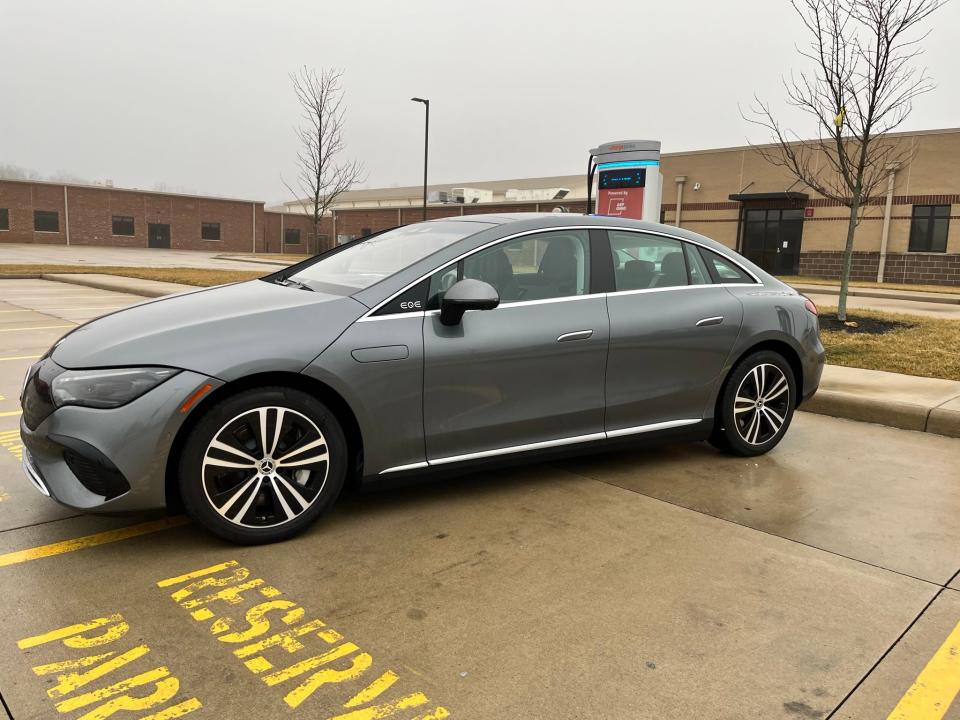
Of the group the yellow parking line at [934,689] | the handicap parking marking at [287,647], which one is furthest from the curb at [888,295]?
the handicap parking marking at [287,647]

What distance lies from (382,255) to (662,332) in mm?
1722

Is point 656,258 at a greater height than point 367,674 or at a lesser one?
greater

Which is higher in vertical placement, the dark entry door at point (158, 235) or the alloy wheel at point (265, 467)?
the dark entry door at point (158, 235)

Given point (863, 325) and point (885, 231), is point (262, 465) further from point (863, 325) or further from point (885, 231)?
point (885, 231)

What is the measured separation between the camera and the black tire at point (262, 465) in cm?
323

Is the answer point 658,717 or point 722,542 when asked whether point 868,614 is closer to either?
point 722,542

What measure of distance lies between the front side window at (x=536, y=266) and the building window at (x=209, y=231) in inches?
2413

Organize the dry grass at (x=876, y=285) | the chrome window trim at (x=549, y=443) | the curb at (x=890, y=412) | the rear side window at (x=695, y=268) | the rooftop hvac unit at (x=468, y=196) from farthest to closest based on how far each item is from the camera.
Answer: the rooftop hvac unit at (x=468, y=196)
the dry grass at (x=876, y=285)
the curb at (x=890, y=412)
the rear side window at (x=695, y=268)
the chrome window trim at (x=549, y=443)

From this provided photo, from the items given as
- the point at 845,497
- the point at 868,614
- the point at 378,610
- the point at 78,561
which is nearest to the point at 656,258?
the point at 845,497

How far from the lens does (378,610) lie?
290cm

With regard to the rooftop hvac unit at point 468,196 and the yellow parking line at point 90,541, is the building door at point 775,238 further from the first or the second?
the yellow parking line at point 90,541

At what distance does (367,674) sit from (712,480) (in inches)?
109

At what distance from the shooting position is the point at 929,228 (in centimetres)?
2702

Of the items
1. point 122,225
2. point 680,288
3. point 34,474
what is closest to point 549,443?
point 680,288
